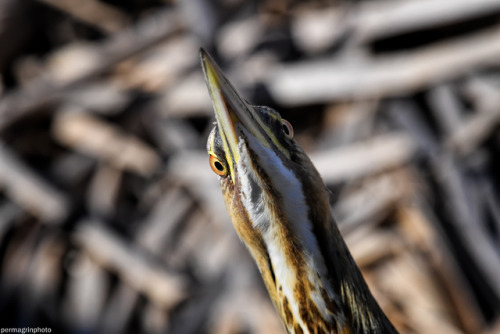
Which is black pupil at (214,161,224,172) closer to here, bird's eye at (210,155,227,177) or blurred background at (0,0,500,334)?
bird's eye at (210,155,227,177)

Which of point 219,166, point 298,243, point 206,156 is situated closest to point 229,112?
point 219,166

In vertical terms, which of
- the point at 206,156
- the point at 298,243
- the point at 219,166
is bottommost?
the point at 298,243

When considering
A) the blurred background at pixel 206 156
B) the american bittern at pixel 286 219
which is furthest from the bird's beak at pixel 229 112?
the blurred background at pixel 206 156

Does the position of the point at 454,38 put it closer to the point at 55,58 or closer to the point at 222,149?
the point at 222,149

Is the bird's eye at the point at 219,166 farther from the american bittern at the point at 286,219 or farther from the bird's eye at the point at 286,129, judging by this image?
the bird's eye at the point at 286,129

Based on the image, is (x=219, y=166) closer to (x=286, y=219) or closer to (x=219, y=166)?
(x=219, y=166)

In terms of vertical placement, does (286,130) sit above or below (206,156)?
below

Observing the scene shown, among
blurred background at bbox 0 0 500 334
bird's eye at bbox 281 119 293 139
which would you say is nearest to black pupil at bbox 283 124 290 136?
bird's eye at bbox 281 119 293 139
